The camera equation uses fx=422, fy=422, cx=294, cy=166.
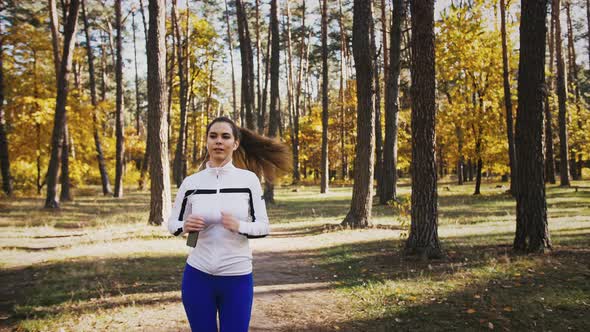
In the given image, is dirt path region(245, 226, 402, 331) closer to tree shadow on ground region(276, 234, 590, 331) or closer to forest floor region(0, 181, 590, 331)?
forest floor region(0, 181, 590, 331)

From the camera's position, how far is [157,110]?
1365cm

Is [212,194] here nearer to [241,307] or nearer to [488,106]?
[241,307]

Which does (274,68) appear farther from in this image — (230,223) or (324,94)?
(230,223)

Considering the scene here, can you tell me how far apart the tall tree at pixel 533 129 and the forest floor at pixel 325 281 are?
0.51 metres

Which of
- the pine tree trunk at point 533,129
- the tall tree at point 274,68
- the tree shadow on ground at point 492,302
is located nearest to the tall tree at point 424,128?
the tree shadow on ground at point 492,302

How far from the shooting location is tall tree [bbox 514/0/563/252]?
8070 mm

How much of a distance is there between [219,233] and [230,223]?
0.20m

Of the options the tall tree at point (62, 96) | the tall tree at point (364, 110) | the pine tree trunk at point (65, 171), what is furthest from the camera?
the pine tree trunk at point (65, 171)

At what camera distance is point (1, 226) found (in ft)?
45.1

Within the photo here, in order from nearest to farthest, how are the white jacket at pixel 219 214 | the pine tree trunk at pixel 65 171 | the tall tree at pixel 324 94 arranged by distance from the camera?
the white jacket at pixel 219 214
the pine tree trunk at pixel 65 171
the tall tree at pixel 324 94

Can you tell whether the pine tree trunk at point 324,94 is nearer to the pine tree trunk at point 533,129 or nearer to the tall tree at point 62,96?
the tall tree at point 62,96

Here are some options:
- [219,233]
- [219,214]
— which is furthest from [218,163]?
[219,233]

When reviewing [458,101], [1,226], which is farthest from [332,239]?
[458,101]

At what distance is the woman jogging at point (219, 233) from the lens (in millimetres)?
2926
